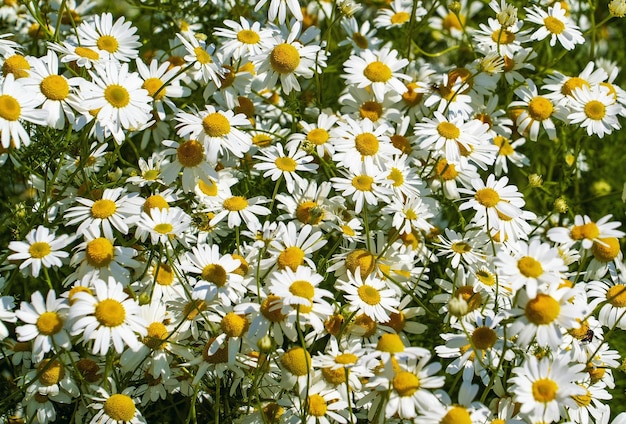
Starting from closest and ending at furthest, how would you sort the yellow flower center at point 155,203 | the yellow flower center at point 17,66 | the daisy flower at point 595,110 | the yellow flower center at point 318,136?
the yellow flower center at point 155,203
the yellow flower center at point 17,66
the yellow flower center at point 318,136
the daisy flower at point 595,110

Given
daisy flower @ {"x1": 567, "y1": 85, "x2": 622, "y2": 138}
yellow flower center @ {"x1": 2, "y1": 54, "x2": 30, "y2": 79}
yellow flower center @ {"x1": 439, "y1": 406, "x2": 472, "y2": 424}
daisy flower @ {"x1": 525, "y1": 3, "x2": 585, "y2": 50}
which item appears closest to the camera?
yellow flower center @ {"x1": 439, "y1": 406, "x2": 472, "y2": 424}

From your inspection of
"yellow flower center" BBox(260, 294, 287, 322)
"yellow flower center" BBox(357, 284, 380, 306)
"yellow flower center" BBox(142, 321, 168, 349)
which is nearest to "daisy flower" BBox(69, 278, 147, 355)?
"yellow flower center" BBox(142, 321, 168, 349)

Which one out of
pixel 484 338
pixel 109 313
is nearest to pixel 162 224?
pixel 109 313

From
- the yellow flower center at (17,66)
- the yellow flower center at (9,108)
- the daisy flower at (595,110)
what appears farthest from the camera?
the daisy flower at (595,110)

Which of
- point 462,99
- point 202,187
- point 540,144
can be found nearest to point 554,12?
point 462,99

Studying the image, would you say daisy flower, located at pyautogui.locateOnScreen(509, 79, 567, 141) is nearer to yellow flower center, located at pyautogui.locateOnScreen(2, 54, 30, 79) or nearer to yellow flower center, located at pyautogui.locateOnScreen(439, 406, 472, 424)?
yellow flower center, located at pyautogui.locateOnScreen(439, 406, 472, 424)

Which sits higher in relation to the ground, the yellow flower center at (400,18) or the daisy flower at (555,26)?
the yellow flower center at (400,18)

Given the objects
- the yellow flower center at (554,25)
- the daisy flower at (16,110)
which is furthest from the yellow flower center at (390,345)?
the yellow flower center at (554,25)

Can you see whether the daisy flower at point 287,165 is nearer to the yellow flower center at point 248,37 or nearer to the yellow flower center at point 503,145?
the yellow flower center at point 248,37
